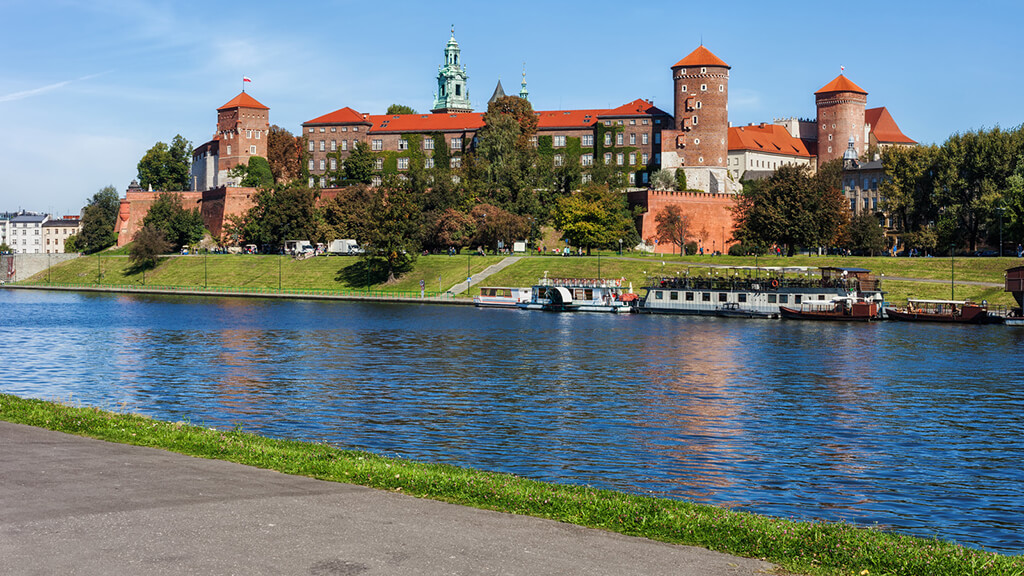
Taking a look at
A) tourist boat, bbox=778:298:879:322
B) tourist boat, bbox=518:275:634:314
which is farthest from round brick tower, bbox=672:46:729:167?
tourist boat, bbox=778:298:879:322

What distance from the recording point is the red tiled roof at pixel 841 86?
165875 millimetres

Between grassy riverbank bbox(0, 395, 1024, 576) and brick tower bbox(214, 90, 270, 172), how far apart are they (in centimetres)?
13832

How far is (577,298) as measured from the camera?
87.1 metres

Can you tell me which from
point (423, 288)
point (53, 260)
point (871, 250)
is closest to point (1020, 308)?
point (871, 250)

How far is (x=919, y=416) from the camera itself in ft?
102

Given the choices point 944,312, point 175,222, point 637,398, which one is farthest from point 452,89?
point 637,398

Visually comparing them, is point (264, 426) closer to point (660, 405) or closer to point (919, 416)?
point (660, 405)

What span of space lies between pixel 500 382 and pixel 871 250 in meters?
86.9

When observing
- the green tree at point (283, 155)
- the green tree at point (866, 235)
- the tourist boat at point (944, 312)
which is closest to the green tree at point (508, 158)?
the green tree at point (283, 155)

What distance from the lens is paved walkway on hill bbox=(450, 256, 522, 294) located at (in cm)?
9924

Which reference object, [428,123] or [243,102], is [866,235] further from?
[243,102]

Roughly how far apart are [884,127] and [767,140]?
2346 cm

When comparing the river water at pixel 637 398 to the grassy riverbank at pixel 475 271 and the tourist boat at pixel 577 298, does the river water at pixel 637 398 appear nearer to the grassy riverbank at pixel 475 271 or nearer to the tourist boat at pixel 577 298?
the tourist boat at pixel 577 298

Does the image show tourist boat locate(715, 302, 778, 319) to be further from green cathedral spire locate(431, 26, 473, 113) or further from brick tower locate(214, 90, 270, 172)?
green cathedral spire locate(431, 26, 473, 113)
